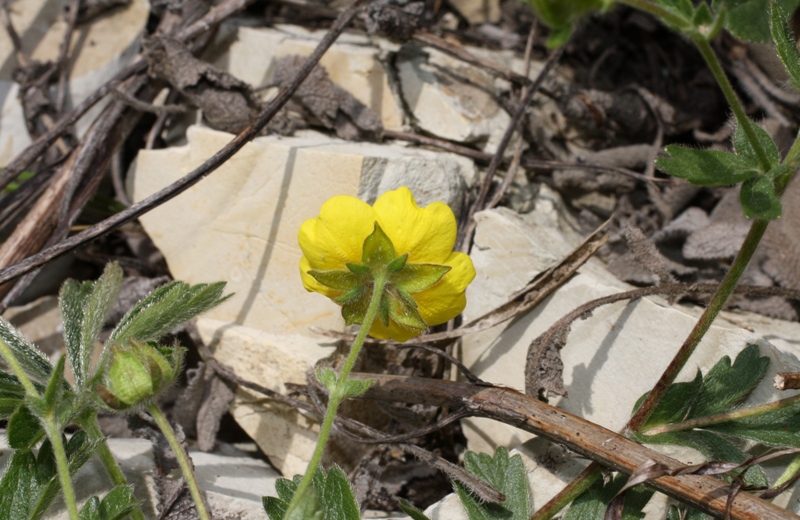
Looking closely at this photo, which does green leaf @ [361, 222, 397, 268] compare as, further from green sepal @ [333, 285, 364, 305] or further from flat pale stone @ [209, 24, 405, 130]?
flat pale stone @ [209, 24, 405, 130]

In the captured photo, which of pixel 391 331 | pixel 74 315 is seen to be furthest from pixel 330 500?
pixel 74 315

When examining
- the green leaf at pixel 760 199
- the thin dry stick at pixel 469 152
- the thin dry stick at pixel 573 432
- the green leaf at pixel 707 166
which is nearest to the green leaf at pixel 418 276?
the thin dry stick at pixel 573 432

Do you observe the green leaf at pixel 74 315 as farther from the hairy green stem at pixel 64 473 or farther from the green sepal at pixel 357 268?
the green sepal at pixel 357 268

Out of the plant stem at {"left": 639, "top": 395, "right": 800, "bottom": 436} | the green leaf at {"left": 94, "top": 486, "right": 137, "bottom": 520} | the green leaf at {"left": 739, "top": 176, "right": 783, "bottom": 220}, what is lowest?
the green leaf at {"left": 94, "top": 486, "right": 137, "bottom": 520}

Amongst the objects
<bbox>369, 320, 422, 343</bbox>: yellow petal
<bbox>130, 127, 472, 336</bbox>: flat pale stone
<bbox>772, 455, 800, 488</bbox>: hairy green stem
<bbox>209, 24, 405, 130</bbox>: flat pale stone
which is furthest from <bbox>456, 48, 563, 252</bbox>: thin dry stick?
<bbox>772, 455, 800, 488</bbox>: hairy green stem

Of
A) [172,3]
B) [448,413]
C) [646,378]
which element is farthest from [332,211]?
[172,3]
